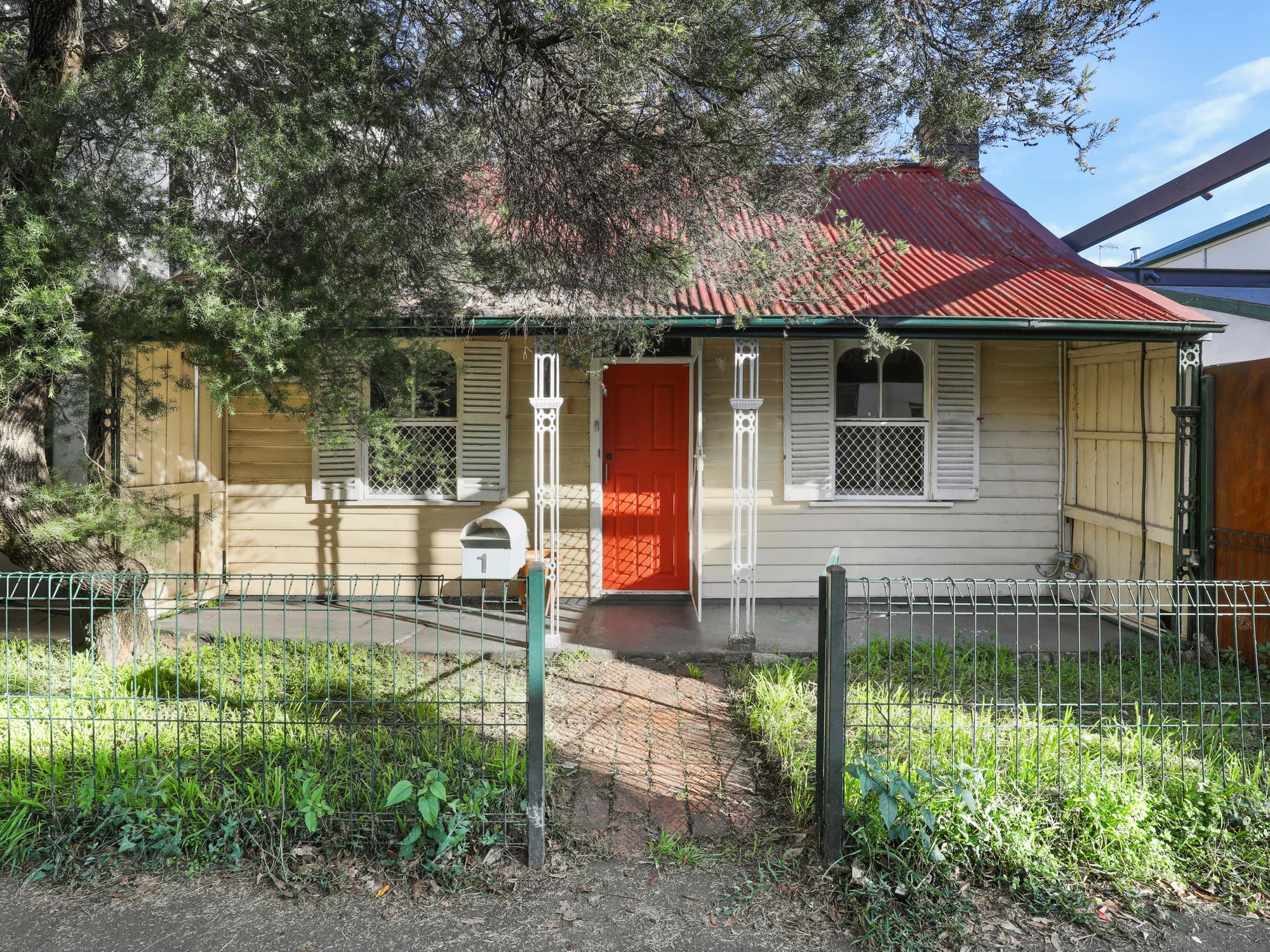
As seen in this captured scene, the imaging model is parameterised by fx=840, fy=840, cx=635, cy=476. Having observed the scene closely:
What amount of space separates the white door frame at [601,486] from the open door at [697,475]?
0.8 inches

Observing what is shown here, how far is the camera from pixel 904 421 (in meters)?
8.29

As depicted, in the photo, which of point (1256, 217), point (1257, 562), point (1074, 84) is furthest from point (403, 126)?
point (1256, 217)

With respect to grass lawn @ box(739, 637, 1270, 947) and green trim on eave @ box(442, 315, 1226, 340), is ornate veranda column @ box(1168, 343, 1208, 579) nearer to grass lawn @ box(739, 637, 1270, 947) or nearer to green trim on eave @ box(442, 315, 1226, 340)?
green trim on eave @ box(442, 315, 1226, 340)

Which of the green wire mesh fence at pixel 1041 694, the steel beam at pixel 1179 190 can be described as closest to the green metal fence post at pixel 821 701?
the green wire mesh fence at pixel 1041 694

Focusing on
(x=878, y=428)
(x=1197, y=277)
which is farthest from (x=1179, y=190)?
(x=878, y=428)

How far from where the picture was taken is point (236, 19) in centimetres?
470

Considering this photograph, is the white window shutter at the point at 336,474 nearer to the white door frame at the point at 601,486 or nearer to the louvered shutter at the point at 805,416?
the white door frame at the point at 601,486

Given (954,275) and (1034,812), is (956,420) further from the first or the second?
(1034,812)

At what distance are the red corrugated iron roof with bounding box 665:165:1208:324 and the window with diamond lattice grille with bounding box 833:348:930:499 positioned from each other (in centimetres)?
98

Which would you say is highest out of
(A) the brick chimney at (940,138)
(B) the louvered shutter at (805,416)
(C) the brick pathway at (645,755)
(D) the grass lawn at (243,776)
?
(A) the brick chimney at (940,138)

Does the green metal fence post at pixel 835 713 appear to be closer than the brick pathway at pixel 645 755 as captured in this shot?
Yes

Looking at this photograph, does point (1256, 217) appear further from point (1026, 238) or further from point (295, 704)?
Result: point (295, 704)

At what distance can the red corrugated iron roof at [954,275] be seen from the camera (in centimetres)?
689

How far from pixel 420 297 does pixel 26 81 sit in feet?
Answer: 7.85
